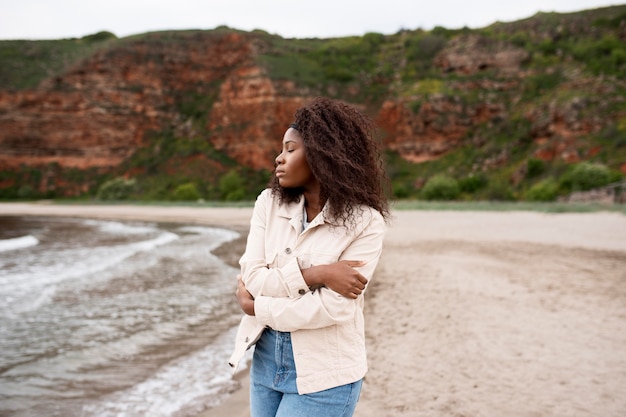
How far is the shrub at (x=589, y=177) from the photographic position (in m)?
28.8

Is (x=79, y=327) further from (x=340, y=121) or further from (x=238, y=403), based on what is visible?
(x=340, y=121)

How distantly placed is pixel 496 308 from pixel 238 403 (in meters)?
4.21

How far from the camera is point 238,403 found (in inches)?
158

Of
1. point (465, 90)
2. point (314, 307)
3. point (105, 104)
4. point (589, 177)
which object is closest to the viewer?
point (314, 307)

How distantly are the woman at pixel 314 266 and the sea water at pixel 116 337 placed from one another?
8.88 feet

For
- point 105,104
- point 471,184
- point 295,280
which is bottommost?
point 471,184

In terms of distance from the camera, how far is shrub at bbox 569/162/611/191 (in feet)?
94.5

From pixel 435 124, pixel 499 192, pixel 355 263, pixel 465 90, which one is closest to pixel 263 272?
pixel 355 263

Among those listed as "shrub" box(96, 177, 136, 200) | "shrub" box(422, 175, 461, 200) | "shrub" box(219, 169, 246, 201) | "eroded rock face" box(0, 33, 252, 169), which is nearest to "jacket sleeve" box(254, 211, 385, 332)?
"shrub" box(422, 175, 461, 200)

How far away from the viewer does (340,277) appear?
161 centimetres

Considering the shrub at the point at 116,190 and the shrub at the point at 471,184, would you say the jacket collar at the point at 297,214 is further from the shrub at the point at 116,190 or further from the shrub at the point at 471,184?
the shrub at the point at 116,190

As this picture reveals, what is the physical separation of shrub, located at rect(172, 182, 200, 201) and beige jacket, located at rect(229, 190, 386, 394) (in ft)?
163

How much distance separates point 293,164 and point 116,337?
18.2ft

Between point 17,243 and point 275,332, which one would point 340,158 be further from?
point 17,243
